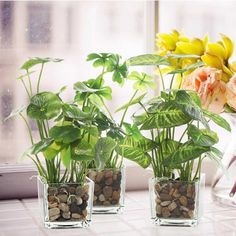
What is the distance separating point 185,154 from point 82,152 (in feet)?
0.65

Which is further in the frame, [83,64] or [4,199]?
[83,64]

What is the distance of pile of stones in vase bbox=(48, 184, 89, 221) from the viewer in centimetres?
100

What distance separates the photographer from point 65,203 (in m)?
1.00

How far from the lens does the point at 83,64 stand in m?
1.47

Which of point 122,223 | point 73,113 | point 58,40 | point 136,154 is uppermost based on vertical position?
point 58,40

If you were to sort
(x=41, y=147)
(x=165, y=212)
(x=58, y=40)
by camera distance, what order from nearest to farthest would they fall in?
(x=41, y=147), (x=165, y=212), (x=58, y=40)

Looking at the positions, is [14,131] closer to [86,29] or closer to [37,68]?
[37,68]

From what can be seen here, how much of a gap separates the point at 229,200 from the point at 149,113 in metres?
0.35

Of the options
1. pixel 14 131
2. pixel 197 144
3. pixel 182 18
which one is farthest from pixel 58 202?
pixel 182 18

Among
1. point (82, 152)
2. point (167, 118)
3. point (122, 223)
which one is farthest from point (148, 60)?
point (122, 223)

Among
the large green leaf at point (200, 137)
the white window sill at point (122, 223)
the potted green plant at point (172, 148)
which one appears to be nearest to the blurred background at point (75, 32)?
the white window sill at point (122, 223)

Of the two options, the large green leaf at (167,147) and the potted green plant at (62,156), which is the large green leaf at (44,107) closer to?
the potted green plant at (62,156)

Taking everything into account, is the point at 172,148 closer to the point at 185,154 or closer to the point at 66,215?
the point at 185,154

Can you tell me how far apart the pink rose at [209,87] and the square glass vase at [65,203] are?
0.30 m
